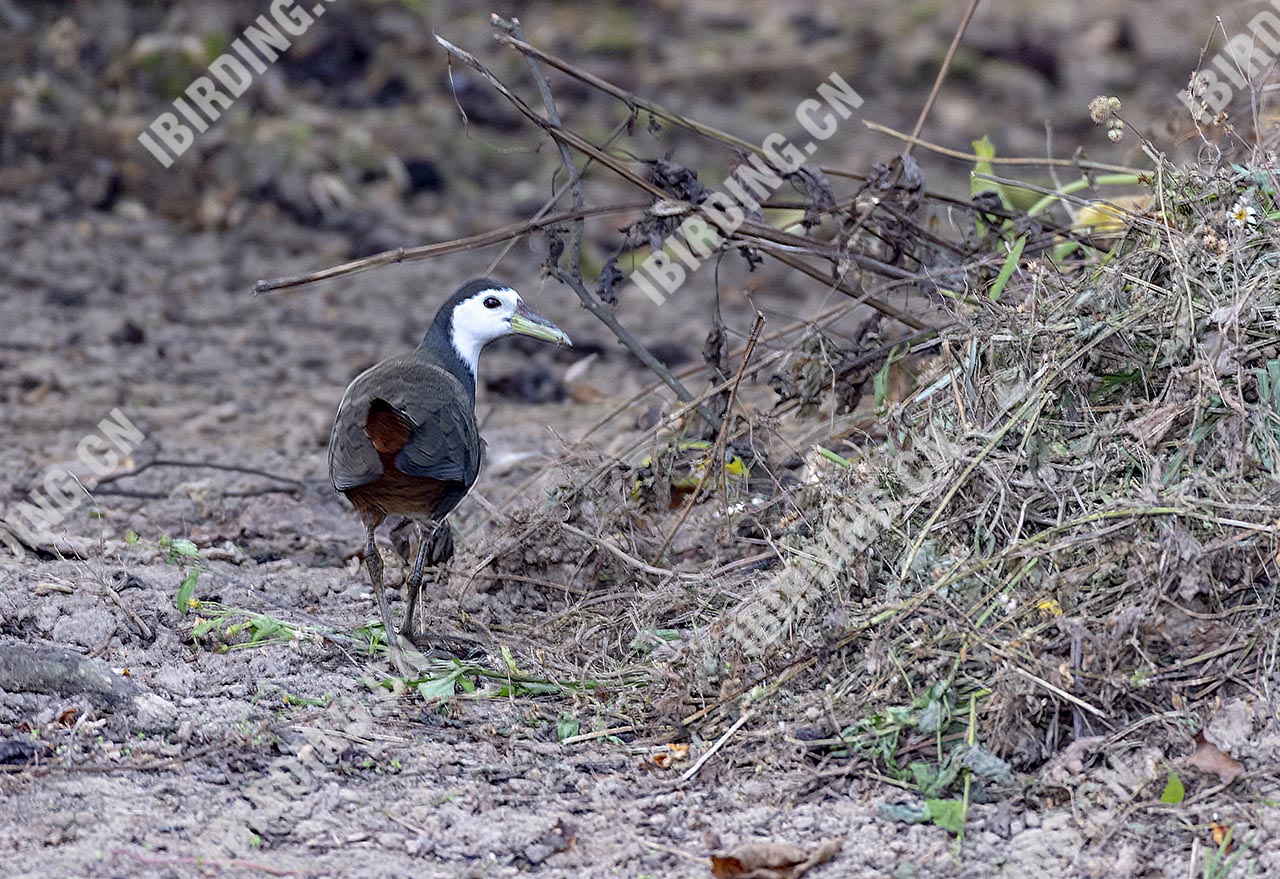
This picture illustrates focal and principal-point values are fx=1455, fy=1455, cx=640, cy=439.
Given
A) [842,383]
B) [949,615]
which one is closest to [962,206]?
[842,383]

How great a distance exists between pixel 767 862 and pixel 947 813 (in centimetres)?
38

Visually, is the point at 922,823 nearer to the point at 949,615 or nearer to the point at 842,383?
the point at 949,615

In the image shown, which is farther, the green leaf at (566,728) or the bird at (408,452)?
the bird at (408,452)

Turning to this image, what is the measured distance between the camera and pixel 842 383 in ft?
14.2

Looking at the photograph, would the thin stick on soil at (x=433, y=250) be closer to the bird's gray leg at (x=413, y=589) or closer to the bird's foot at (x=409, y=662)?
the bird's gray leg at (x=413, y=589)

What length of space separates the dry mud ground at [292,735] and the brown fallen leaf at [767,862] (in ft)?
0.12

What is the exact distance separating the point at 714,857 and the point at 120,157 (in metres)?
6.55

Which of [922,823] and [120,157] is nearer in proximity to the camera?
[922,823]

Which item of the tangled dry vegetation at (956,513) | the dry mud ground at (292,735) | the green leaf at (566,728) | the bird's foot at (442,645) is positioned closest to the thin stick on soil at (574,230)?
the tangled dry vegetation at (956,513)

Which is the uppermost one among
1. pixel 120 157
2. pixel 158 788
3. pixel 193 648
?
pixel 120 157

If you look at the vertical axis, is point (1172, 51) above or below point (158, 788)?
above

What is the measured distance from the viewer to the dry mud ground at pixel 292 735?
270cm

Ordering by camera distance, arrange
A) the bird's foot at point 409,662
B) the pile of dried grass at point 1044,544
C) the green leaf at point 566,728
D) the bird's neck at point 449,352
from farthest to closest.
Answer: the bird's neck at point 449,352, the bird's foot at point 409,662, the green leaf at point 566,728, the pile of dried grass at point 1044,544

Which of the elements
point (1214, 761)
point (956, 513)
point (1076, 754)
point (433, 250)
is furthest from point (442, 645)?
point (1214, 761)
